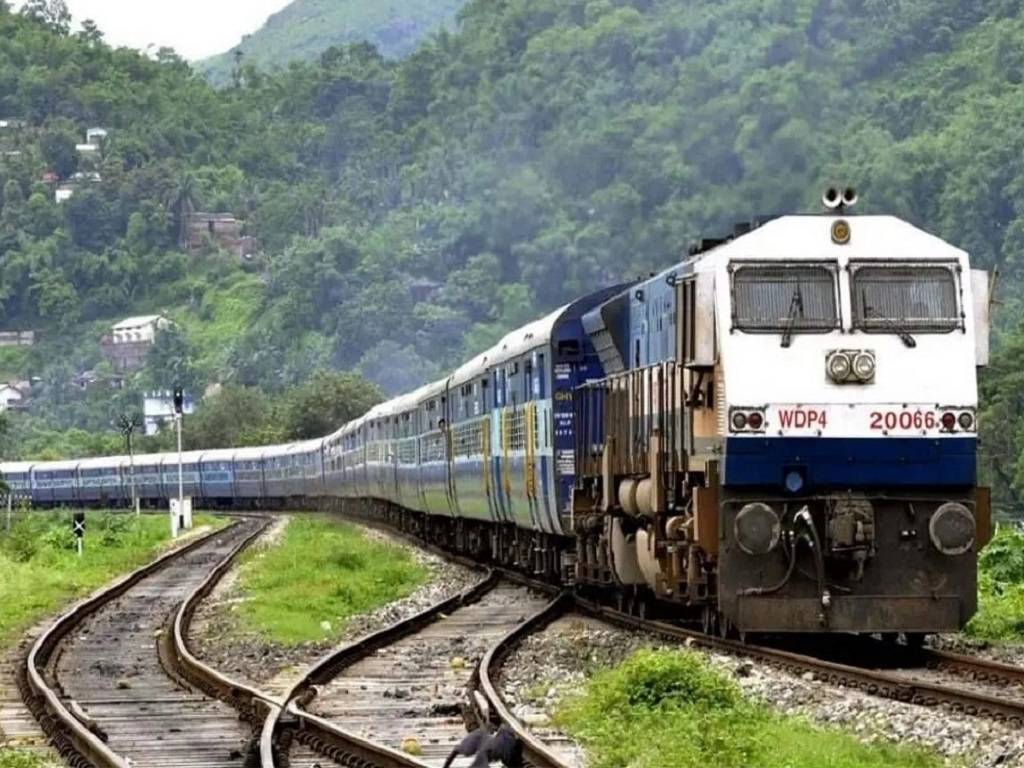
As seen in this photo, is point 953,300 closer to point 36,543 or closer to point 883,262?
point 883,262

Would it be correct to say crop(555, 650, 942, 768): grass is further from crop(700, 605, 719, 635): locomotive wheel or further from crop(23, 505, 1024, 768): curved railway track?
crop(700, 605, 719, 635): locomotive wheel

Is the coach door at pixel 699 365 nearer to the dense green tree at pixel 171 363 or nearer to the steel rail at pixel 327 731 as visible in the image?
the steel rail at pixel 327 731

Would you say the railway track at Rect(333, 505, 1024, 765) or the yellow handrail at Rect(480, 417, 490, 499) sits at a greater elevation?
the yellow handrail at Rect(480, 417, 490, 499)

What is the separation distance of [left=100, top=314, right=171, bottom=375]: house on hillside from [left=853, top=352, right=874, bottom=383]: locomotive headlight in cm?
17201

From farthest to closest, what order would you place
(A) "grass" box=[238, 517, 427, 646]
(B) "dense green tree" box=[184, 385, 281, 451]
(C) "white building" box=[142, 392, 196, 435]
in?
(C) "white building" box=[142, 392, 196, 435]
(B) "dense green tree" box=[184, 385, 281, 451]
(A) "grass" box=[238, 517, 427, 646]

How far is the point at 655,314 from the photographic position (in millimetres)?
20109

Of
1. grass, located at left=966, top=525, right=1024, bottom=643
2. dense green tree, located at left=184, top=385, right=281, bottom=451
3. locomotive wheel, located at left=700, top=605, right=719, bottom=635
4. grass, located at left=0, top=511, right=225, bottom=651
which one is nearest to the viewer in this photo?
locomotive wheel, located at left=700, top=605, right=719, bottom=635

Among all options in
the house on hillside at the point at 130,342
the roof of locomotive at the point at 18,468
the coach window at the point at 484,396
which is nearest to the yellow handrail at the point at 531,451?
the coach window at the point at 484,396

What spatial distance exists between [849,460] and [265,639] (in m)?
7.75

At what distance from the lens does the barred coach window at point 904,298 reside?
16.9 meters

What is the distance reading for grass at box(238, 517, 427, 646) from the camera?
2404cm

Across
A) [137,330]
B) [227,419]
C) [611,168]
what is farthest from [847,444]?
[137,330]

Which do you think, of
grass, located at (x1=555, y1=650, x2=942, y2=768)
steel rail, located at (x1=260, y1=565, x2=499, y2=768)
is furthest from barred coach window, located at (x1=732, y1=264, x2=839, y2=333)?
steel rail, located at (x1=260, y1=565, x2=499, y2=768)

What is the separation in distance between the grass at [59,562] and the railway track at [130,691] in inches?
39.8
